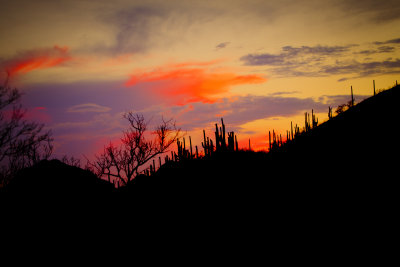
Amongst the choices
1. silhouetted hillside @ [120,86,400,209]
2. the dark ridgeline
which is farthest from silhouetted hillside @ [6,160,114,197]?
silhouetted hillside @ [120,86,400,209]

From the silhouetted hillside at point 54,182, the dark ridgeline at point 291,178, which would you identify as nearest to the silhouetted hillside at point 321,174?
the dark ridgeline at point 291,178

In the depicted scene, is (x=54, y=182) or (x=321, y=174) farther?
(x=54, y=182)

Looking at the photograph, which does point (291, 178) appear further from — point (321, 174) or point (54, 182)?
point (54, 182)

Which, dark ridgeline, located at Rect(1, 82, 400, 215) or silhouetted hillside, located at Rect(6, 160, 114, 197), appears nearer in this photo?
dark ridgeline, located at Rect(1, 82, 400, 215)

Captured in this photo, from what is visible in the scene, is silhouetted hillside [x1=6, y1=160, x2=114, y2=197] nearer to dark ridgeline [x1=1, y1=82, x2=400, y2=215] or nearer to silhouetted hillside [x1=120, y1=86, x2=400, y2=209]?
dark ridgeline [x1=1, y1=82, x2=400, y2=215]

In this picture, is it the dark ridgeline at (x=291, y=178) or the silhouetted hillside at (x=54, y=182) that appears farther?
the silhouetted hillside at (x=54, y=182)

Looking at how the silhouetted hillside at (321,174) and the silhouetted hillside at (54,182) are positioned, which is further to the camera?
the silhouetted hillside at (54,182)

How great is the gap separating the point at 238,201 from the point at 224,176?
13.2 ft

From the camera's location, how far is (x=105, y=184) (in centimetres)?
2156

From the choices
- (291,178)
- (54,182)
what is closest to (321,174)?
(291,178)

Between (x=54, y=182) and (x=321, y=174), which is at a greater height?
(x=54, y=182)

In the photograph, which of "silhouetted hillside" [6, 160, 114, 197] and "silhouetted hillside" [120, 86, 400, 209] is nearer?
"silhouetted hillside" [120, 86, 400, 209]

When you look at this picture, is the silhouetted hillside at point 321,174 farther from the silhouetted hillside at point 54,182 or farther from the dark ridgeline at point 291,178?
the silhouetted hillside at point 54,182

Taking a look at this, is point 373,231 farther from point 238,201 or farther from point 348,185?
point 238,201
